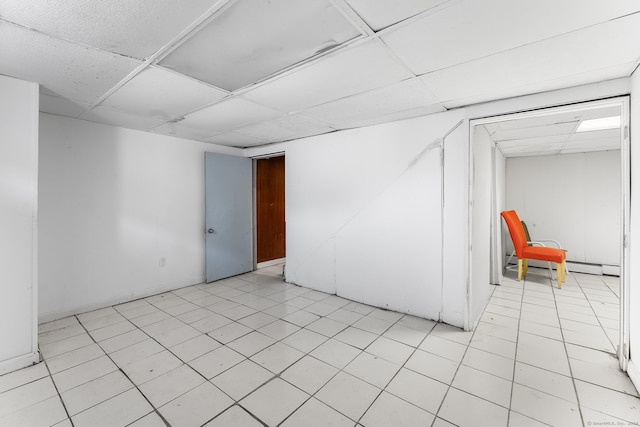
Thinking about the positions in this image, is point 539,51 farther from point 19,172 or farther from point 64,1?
point 19,172

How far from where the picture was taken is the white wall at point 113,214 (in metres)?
3.18

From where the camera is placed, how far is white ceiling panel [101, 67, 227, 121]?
2197mm

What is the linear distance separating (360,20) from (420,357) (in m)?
2.61

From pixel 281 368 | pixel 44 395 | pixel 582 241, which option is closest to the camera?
pixel 44 395

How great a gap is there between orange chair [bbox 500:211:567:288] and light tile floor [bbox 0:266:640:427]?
2.73ft

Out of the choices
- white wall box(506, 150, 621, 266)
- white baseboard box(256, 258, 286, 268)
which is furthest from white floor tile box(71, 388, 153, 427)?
white wall box(506, 150, 621, 266)

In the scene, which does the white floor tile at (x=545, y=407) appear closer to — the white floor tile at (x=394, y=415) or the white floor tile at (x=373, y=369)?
the white floor tile at (x=394, y=415)

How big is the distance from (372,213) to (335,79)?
72.7 inches

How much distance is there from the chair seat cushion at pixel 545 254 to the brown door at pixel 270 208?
4.71m

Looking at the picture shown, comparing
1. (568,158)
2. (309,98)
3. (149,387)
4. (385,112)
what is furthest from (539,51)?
(568,158)

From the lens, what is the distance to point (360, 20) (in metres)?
1.49

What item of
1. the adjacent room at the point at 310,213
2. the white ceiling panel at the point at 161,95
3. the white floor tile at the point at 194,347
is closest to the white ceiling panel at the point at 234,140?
the adjacent room at the point at 310,213

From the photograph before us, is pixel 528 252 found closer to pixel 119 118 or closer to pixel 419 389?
pixel 419 389

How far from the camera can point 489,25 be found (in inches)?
59.8
